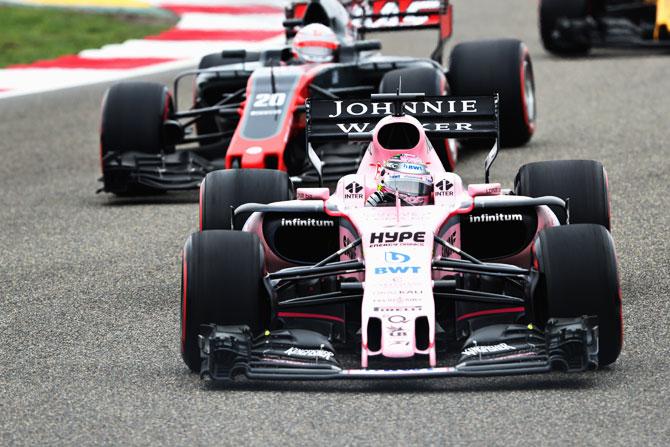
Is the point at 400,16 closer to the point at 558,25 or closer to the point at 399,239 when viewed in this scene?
the point at 558,25

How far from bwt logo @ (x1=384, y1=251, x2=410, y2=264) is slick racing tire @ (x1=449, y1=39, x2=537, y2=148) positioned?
677 centimetres

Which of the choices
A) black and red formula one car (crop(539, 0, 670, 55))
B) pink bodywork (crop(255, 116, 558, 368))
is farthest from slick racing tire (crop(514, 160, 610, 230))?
black and red formula one car (crop(539, 0, 670, 55))

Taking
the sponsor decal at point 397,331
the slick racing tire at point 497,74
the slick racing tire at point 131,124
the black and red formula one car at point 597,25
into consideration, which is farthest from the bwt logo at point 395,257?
the black and red formula one car at point 597,25

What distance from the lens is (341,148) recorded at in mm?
13555

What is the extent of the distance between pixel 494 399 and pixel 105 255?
468cm

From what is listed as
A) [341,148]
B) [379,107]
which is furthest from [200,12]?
[379,107]

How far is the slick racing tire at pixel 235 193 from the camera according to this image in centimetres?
908

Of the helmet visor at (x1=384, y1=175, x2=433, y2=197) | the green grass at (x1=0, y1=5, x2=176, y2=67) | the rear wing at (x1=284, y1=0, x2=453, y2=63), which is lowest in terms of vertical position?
the green grass at (x1=0, y1=5, x2=176, y2=67)

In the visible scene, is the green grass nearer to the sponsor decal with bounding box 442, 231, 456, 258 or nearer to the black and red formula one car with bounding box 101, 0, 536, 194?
the black and red formula one car with bounding box 101, 0, 536, 194

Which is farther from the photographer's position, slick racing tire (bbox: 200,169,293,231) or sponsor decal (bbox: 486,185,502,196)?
slick racing tire (bbox: 200,169,293,231)

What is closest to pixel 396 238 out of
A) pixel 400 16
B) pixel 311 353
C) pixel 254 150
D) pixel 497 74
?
pixel 311 353

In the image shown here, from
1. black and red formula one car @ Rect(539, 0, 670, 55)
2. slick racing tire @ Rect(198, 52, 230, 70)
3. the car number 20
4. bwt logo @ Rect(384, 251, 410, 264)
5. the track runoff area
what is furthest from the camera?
black and red formula one car @ Rect(539, 0, 670, 55)

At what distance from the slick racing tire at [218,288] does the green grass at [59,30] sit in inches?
540

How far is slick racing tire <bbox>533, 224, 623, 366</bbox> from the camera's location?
7.35 meters
